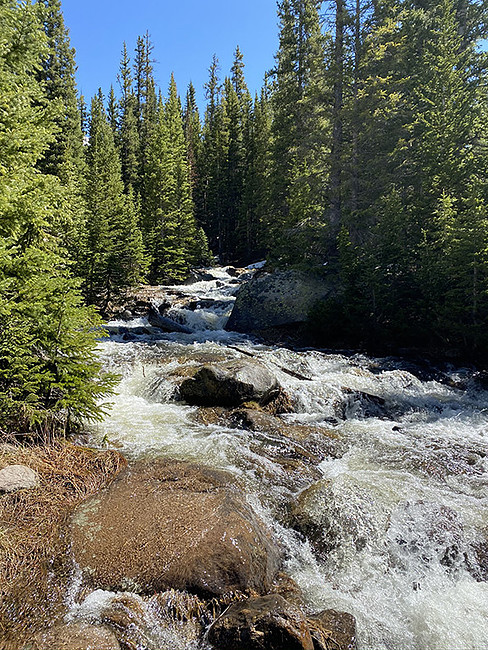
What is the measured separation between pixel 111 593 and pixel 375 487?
3780mm

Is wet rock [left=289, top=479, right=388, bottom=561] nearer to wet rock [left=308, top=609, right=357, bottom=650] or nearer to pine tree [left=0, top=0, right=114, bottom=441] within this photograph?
wet rock [left=308, top=609, right=357, bottom=650]

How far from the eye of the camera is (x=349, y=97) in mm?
19328

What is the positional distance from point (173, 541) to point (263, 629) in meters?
1.21

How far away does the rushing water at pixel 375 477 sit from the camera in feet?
12.7

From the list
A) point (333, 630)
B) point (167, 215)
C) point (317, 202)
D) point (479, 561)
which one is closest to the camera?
point (333, 630)

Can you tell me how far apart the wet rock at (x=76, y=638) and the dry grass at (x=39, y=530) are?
17cm

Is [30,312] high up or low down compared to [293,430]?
up

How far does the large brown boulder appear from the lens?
11.7ft

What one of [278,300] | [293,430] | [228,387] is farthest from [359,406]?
[278,300]

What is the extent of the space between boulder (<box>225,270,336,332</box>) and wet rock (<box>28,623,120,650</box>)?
13503mm

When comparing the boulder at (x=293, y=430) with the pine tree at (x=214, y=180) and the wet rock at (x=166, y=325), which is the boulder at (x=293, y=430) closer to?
the wet rock at (x=166, y=325)

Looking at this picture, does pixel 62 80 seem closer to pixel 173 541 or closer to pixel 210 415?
pixel 210 415

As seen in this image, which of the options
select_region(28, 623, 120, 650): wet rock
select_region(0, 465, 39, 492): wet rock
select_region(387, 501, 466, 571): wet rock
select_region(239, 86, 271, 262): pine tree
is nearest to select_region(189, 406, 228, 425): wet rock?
select_region(0, 465, 39, 492): wet rock

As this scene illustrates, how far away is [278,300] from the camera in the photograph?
1655cm
